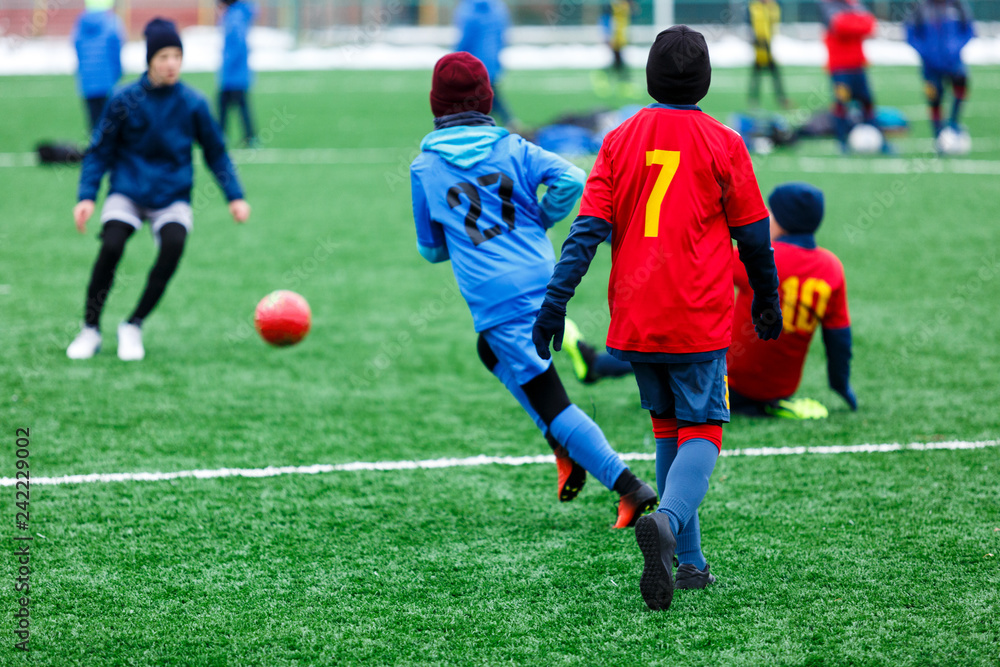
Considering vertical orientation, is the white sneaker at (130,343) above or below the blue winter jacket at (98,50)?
below

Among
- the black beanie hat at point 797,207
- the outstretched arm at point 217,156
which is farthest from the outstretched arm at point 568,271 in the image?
the outstretched arm at point 217,156

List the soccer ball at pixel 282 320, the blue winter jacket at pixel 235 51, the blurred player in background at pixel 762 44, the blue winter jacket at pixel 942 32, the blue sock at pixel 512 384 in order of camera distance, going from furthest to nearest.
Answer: the blurred player in background at pixel 762 44 → the blue winter jacket at pixel 235 51 → the blue winter jacket at pixel 942 32 → the soccer ball at pixel 282 320 → the blue sock at pixel 512 384

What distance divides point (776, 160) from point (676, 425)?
10.6 meters

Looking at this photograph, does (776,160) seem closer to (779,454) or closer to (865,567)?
(779,454)

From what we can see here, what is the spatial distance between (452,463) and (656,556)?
1.84 m

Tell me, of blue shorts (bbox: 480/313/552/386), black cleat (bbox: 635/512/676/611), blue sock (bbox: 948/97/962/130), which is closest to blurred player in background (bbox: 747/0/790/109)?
blue sock (bbox: 948/97/962/130)

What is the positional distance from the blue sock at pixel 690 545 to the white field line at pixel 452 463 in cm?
132

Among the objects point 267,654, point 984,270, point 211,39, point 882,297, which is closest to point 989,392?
point 882,297

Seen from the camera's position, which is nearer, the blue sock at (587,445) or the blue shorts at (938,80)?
the blue sock at (587,445)

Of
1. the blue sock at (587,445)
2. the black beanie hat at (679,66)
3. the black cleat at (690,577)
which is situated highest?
the black beanie hat at (679,66)

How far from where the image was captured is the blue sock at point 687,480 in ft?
10.6

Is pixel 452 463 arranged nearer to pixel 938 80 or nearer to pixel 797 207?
pixel 797 207

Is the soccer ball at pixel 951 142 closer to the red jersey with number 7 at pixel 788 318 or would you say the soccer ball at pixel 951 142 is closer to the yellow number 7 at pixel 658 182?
the red jersey with number 7 at pixel 788 318

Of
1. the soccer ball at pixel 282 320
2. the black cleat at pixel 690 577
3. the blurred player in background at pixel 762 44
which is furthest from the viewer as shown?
the blurred player in background at pixel 762 44
